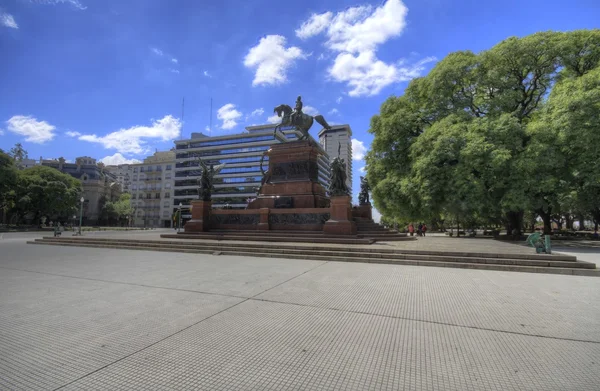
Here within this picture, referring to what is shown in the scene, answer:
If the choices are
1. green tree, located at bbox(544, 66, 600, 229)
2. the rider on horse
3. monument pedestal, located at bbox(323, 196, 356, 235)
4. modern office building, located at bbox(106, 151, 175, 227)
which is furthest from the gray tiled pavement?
modern office building, located at bbox(106, 151, 175, 227)

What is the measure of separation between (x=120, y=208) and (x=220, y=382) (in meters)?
87.9

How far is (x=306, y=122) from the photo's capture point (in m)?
19.2

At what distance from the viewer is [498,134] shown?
727 inches

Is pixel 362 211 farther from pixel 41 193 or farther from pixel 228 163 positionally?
pixel 228 163

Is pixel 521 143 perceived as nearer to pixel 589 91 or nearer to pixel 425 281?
pixel 589 91

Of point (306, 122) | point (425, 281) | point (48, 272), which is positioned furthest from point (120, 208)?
point (425, 281)

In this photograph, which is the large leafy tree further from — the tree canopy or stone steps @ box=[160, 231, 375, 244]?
the tree canopy

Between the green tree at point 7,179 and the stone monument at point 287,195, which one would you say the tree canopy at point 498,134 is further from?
the green tree at point 7,179

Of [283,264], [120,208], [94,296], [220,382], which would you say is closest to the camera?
[220,382]

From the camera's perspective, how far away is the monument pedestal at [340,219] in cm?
1457

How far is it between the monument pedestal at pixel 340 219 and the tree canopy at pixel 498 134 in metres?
7.70

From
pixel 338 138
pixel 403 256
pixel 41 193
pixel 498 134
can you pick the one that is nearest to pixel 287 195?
pixel 403 256

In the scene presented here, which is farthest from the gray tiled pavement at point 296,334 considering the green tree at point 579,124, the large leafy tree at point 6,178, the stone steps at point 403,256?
the large leafy tree at point 6,178

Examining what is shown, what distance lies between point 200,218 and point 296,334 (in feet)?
51.6
